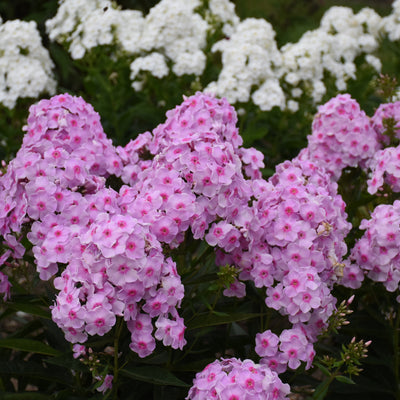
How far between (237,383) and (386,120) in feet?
5.17

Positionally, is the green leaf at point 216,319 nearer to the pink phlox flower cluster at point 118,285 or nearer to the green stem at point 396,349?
the pink phlox flower cluster at point 118,285

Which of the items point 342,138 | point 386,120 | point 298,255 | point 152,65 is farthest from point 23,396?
point 152,65

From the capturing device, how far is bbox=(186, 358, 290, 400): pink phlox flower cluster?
194cm

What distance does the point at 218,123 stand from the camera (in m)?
2.57

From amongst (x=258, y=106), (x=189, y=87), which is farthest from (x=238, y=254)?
(x=189, y=87)

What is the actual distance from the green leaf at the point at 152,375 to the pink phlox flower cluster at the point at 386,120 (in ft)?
5.20

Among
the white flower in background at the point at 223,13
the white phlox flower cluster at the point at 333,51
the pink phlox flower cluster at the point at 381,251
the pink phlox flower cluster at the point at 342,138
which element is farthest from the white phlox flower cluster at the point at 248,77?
the pink phlox flower cluster at the point at 381,251

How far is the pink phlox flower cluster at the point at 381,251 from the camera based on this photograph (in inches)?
95.0

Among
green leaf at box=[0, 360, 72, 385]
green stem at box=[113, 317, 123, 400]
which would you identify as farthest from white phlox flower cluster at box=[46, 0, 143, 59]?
green stem at box=[113, 317, 123, 400]

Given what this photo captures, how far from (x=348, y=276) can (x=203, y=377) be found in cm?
78

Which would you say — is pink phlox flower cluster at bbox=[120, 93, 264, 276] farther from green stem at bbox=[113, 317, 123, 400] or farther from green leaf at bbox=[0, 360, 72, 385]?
green leaf at bbox=[0, 360, 72, 385]

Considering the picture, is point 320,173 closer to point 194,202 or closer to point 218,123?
point 218,123

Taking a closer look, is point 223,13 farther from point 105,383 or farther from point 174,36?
point 105,383

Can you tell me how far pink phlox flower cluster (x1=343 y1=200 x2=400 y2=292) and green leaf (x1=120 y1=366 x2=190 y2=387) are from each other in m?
0.83
